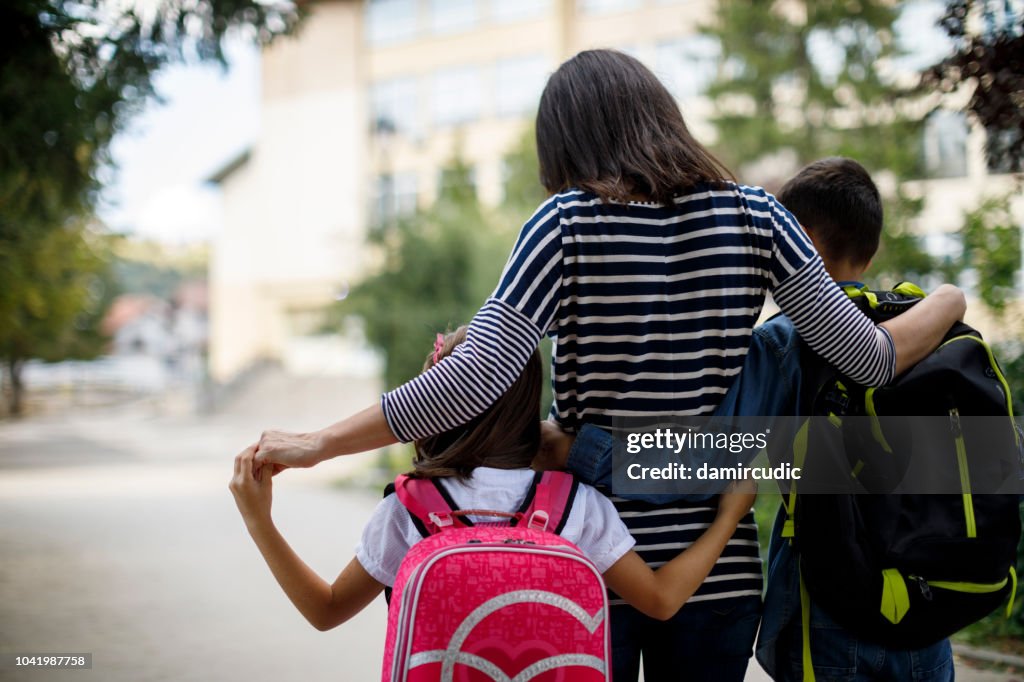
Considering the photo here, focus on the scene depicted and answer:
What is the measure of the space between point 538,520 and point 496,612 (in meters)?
0.20

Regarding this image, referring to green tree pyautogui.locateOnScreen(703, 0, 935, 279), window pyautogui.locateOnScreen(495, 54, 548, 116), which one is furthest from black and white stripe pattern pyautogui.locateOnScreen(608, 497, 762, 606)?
window pyautogui.locateOnScreen(495, 54, 548, 116)

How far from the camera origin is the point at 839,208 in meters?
2.12

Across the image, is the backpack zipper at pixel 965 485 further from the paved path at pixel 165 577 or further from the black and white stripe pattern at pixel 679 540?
the paved path at pixel 165 577

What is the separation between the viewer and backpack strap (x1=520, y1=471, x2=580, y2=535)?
67.9 inches

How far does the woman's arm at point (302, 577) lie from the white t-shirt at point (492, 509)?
0.06 m

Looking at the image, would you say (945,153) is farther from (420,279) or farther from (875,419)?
(875,419)

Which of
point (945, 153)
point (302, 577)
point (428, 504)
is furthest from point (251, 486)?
point (945, 153)

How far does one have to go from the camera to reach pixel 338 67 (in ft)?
132

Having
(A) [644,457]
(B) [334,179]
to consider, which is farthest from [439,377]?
(B) [334,179]

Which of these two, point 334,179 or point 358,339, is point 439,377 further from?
point 334,179

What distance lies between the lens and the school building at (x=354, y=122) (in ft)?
115

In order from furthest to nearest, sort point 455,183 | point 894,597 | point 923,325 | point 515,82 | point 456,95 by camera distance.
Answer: point 456,95 < point 515,82 < point 455,183 < point 923,325 < point 894,597

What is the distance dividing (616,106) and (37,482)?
1453 cm

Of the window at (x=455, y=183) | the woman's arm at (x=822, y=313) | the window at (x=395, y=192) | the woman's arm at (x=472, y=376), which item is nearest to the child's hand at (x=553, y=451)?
the woman's arm at (x=472, y=376)
